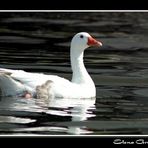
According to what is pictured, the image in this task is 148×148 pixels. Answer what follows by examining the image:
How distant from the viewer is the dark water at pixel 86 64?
11484mm

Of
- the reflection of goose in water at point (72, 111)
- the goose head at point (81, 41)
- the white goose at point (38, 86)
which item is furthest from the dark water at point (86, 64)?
the goose head at point (81, 41)

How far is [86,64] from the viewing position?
15.0 meters

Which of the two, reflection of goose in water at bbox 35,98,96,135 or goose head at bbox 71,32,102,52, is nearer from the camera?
reflection of goose in water at bbox 35,98,96,135

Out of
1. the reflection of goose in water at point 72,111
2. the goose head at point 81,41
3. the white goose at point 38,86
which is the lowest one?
the reflection of goose in water at point 72,111

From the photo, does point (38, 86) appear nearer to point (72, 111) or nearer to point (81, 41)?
point (72, 111)

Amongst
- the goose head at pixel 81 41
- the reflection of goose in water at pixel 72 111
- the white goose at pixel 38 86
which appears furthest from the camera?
the goose head at pixel 81 41

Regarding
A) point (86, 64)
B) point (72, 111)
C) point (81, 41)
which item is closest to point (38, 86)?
point (72, 111)

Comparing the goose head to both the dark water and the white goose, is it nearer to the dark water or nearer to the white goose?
the dark water

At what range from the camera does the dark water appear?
1148cm

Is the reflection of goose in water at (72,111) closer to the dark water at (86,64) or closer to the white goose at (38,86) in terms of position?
the dark water at (86,64)

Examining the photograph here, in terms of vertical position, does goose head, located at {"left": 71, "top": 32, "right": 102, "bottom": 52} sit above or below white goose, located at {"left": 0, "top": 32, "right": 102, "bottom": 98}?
above

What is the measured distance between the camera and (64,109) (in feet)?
40.4

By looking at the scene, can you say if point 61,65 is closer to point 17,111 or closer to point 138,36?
point 138,36

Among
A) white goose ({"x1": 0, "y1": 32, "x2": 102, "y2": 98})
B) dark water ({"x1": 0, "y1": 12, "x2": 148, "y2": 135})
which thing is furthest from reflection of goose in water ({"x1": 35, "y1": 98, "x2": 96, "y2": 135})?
white goose ({"x1": 0, "y1": 32, "x2": 102, "y2": 98})
